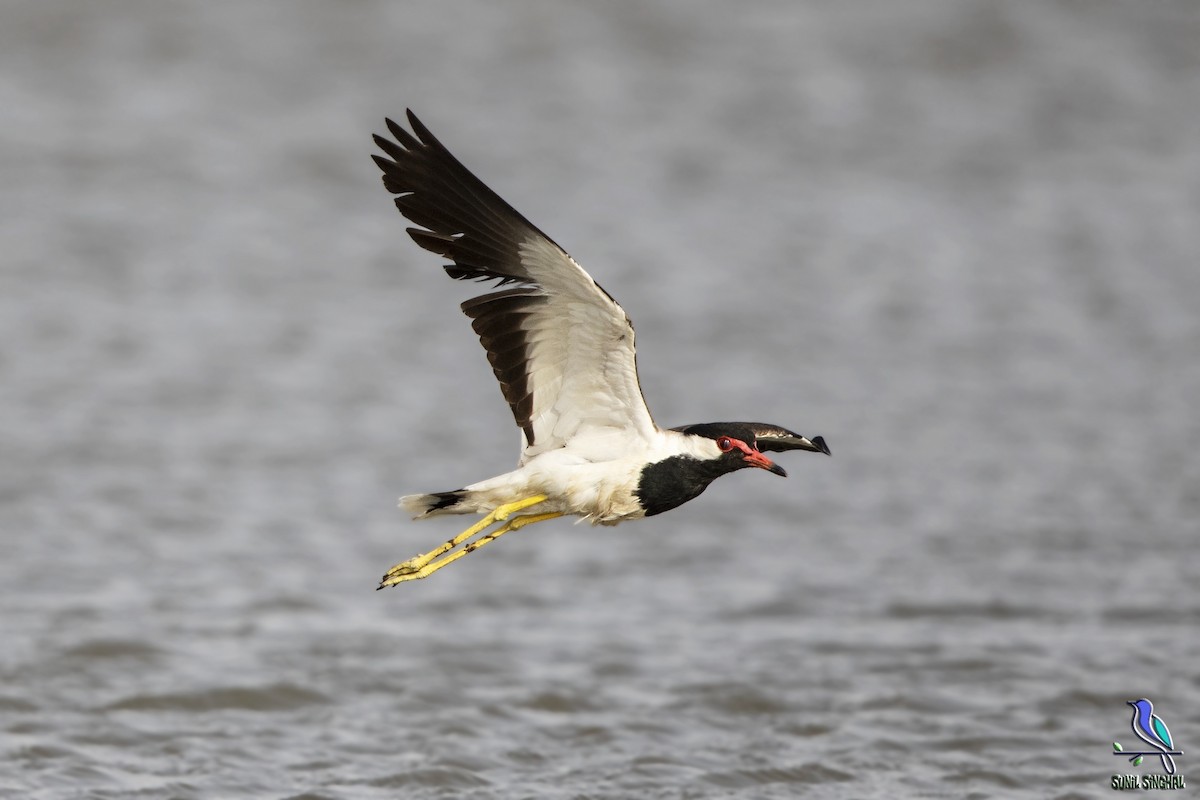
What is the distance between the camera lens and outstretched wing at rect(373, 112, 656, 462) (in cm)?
710

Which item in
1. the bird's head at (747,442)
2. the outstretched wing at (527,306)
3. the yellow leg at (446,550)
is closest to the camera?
the outstretched wing at (527,306)

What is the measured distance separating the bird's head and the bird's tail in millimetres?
1111

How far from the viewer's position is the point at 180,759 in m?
9.19

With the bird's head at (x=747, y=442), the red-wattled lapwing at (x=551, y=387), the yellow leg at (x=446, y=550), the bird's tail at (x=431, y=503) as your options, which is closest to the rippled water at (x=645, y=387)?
the yellow leg at (x=446, y=550)

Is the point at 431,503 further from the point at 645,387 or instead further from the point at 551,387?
the point at 645,387

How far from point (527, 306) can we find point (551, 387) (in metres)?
0.46

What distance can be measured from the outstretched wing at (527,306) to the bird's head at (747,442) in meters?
0.31

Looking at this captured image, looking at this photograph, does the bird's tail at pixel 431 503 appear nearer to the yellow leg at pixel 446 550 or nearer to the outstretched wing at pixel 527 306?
the yellow leg at pixel 446 550

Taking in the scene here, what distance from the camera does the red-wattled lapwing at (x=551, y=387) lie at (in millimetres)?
7137

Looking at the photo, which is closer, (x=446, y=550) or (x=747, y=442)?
(x=747, y=442)

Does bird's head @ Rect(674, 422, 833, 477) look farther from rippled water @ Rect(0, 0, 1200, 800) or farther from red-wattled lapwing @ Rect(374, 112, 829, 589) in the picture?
rippled water @ Rect(0, 0, 1200, 800)

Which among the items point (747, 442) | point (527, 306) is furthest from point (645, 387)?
point (527, 306)

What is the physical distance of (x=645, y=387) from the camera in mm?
14992

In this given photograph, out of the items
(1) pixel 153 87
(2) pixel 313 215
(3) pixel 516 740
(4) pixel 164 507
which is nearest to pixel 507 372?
(3) pixel 516 740
